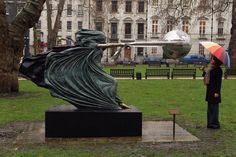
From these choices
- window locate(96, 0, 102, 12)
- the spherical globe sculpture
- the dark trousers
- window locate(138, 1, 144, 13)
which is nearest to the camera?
the spherical globe sculpture

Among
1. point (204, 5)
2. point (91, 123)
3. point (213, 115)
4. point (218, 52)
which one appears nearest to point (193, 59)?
point (204, 5)

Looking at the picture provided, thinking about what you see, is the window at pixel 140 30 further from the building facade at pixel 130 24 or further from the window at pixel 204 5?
the window at pixel 204 5

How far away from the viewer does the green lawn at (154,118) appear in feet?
27.6

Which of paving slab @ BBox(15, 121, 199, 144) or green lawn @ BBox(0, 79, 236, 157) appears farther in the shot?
paving slab @ BBox(15, 121, 199, 144)

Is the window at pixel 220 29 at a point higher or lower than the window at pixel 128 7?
lower

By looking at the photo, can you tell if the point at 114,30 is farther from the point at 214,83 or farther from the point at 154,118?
the point at 214,83

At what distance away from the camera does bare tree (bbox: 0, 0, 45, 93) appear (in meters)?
17.7

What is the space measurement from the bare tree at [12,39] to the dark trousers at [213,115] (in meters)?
9.51

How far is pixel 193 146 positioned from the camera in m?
9.01

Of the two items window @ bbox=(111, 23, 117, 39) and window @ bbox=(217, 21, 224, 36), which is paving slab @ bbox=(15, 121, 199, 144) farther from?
window @ bbox=(217, 21, 224, 36)

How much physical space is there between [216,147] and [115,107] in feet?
7.64

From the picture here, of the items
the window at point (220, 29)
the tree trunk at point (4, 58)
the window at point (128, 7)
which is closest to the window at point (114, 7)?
the window at point (128, 7)

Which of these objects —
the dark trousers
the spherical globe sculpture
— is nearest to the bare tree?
the dark trousers

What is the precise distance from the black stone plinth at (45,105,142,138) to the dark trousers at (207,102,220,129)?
202 centimetres
